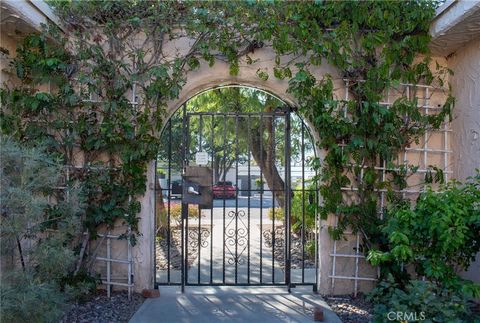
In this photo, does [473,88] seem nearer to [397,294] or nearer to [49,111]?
[397,294]

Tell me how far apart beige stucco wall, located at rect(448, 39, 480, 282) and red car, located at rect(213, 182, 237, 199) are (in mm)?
2707

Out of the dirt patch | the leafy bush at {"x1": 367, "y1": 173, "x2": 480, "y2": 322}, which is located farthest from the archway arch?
the leafy bush at {"x1": 367, "y1": 173, "x2": 480, "y2": 322}

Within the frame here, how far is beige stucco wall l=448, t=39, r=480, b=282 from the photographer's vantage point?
467 centimetres

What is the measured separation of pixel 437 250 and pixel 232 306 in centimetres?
217

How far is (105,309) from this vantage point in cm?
442

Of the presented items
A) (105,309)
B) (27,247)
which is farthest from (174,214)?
(27,247)

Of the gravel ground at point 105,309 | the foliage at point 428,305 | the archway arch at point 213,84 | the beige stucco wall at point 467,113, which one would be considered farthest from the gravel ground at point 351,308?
the gravel ground at point 105,309

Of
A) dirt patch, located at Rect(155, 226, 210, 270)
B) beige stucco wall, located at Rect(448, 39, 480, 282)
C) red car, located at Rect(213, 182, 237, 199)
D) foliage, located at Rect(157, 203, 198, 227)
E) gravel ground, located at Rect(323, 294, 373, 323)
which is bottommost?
gravel ground, located at Rect(323, 294, 373, 323)

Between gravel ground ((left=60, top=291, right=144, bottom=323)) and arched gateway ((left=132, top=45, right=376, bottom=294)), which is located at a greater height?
arched gateway ((left=132, top=45, right=376, bottom=294))

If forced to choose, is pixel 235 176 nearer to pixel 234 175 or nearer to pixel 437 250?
pixel 234 175

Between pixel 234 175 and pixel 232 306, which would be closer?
pixel 232 306

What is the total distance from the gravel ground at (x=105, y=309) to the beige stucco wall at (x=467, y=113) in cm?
376

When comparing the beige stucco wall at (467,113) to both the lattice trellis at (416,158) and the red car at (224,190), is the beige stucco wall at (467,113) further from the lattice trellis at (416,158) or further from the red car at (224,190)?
the red car at (224,190)

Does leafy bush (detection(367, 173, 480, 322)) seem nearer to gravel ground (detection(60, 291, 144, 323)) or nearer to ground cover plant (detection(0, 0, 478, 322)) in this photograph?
ground cover plant (detection(0, 0, 478, 322))
